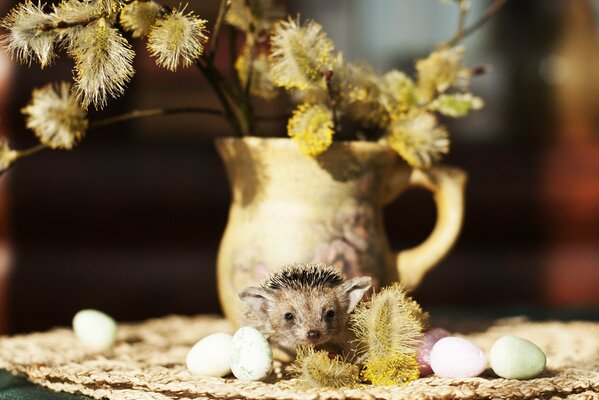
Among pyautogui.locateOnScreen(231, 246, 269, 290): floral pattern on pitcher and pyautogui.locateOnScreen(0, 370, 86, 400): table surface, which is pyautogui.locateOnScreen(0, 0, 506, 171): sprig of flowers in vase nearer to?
pyautogui.locateOnScreen(231, 246, 269, 290): floral pattern on pitcher

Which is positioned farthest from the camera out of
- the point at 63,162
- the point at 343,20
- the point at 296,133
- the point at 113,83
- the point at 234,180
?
the point at 343,20

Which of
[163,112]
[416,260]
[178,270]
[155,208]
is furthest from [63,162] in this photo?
[416,260]

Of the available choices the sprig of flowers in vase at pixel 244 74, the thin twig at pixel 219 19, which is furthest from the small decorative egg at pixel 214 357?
the thin twig at pixel 219 19

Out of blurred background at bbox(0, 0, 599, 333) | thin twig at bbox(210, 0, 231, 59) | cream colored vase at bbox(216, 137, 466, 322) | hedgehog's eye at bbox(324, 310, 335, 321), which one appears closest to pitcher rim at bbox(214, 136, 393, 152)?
cream colored vase at bbox(216, 137, 466, 322)

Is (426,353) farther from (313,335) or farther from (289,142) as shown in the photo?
(289,142)

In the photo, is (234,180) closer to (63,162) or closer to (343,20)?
(63,162)

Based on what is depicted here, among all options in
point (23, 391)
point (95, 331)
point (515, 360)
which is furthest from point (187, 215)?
point (515, 360)

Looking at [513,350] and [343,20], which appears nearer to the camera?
[513,350]
